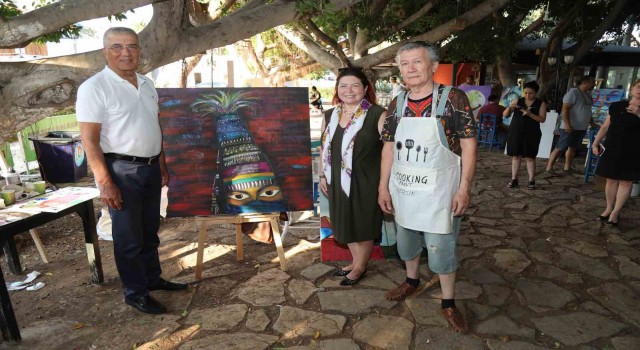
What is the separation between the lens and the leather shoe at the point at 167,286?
3609mm

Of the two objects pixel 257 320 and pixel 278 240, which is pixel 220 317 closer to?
pixel 257 320

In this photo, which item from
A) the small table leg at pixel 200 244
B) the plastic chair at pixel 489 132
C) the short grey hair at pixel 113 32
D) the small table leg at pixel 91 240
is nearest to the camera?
the short grey hair at pixel 113 32

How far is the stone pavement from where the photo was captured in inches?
116

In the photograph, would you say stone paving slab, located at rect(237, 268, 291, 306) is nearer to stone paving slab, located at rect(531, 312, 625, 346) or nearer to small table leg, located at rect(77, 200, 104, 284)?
small table leg, located at rect(77, 200, 104, 284)

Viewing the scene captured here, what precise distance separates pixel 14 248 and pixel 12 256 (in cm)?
8

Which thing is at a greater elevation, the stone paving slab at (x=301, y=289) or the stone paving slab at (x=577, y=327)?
the stone paving slab at (x=301, y=289)

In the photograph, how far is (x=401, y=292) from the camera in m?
3.44

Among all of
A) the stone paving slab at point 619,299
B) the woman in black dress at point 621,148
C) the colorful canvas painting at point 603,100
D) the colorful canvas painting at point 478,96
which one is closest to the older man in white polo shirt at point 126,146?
the stone paving slab at point 619,299

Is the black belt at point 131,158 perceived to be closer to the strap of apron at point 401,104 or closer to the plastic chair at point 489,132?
the strap of apron at point 401,104

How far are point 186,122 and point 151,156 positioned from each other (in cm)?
56

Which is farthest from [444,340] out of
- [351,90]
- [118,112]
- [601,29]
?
[601,29]

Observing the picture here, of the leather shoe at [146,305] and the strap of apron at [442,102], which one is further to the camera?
the leather shoe at [146,305]

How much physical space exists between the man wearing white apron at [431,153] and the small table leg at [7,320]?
288cm

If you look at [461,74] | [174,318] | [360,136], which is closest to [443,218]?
[360,136]
